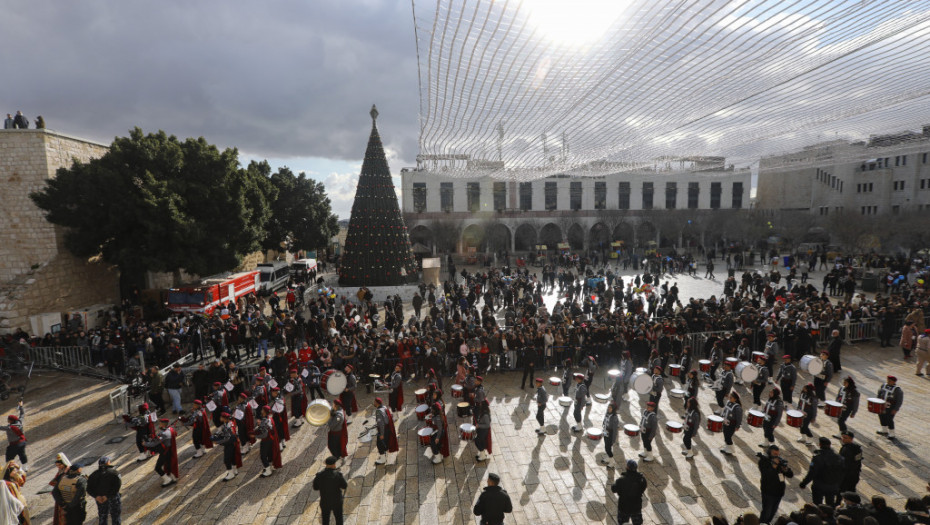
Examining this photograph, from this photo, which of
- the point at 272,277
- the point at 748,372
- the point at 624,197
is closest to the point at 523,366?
the point at 748,372

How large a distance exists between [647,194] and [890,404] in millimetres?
45265

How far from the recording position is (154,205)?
18.7 m

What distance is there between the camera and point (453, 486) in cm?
778

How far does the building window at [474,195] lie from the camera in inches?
1892

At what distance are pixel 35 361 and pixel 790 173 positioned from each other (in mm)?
69362

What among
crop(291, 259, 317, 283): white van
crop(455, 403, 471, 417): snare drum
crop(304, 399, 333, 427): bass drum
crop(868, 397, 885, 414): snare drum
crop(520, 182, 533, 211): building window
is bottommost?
crop(455, 403, 471, 417): snare drum

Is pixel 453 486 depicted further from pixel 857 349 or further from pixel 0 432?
pixel 857 349

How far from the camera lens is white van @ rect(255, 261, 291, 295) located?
89.6ft

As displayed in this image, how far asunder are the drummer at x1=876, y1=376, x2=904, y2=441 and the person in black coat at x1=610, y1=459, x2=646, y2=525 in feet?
20.8

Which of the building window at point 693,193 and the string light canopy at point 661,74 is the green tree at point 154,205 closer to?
the string light canopy at point 661,74

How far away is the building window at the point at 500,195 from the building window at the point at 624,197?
13150 mm

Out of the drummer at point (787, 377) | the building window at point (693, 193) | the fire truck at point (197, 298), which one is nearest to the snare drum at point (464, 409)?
Answer: the drummer at point (787, 377)

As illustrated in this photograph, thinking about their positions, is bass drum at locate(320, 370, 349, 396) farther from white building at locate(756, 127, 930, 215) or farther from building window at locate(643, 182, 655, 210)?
building window at locate(643, 182, 655, 210)

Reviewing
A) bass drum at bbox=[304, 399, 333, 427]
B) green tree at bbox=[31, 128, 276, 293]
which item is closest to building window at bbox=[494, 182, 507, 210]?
green tree at bbox=[31, 128, 276, 293]
